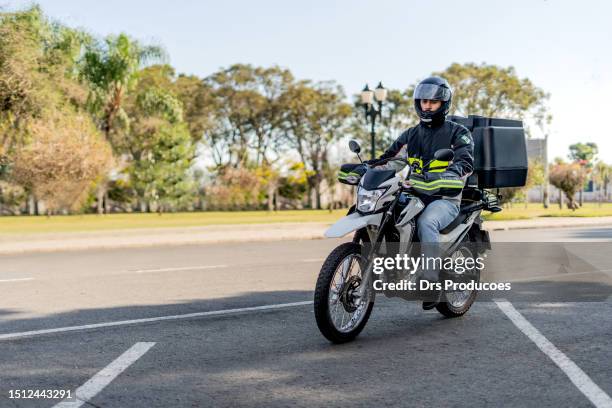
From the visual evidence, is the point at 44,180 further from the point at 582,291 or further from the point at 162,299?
the point at 582,291

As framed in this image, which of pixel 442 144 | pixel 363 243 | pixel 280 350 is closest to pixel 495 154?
pixel 442 144

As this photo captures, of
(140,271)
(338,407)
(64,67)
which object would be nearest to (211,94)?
(64,67)

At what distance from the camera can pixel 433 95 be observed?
5.95m

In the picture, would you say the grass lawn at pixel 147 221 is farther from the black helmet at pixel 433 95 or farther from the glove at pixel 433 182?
the glove at pixel 433 182

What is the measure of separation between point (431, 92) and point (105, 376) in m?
3.55

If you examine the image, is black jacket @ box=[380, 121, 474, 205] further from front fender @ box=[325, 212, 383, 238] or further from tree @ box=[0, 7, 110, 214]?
tree @ box=[0, 7, 110, 214]

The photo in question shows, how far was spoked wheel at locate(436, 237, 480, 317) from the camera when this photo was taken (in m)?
6.45

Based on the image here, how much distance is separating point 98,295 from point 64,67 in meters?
22.8

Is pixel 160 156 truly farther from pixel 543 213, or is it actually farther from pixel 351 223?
pixel 351 223

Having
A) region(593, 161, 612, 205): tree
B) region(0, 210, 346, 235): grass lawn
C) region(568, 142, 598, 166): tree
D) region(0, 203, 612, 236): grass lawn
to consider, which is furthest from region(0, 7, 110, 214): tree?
region(568, 142, 598, 166): tree

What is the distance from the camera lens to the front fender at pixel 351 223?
5.23 m

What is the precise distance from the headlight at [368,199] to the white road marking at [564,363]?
172 cm

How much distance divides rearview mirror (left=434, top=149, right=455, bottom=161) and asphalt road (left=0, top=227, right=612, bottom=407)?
4.96 ft

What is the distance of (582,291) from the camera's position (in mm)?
8320
